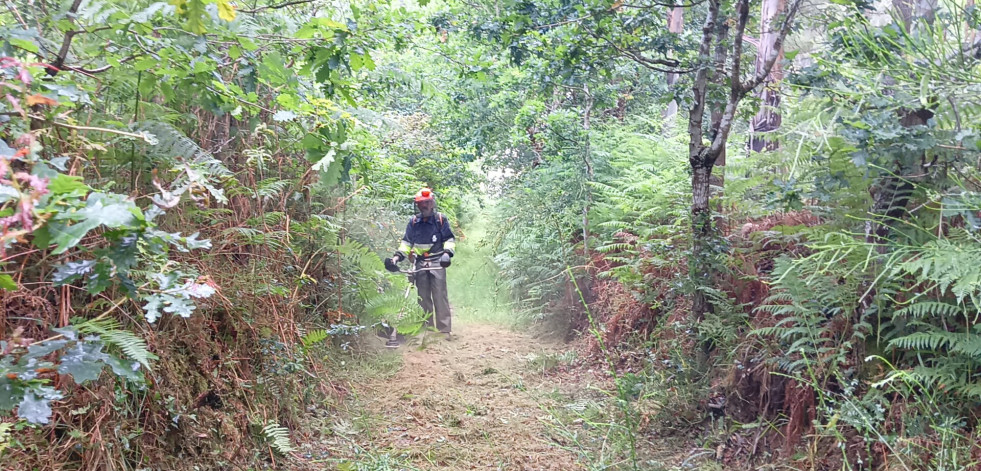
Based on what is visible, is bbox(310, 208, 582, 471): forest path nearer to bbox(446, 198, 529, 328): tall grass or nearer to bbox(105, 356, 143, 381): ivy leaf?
bbox(446, 198, 529, 328): tall grass

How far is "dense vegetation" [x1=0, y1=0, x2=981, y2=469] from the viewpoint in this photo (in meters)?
2.32

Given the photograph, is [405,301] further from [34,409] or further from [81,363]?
[34,409]

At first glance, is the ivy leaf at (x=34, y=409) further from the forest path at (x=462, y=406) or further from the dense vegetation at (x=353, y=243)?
the forest path at (x=462, y=406)

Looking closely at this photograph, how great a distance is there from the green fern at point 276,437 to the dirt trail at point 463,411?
697mm

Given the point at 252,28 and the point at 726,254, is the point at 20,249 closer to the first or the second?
the point at 252,28

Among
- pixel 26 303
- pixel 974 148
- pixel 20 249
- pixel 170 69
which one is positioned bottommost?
pixel 26 303

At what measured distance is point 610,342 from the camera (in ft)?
21.2

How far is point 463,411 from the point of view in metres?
5.17

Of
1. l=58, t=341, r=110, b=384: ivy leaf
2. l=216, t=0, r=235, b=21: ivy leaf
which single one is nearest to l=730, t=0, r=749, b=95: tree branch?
l=216, t=0, r=235, b=21: ivy leaf

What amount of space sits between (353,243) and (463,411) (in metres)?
1.78

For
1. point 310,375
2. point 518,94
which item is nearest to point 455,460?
point 310,375

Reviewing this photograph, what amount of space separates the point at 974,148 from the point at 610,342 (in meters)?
3.98

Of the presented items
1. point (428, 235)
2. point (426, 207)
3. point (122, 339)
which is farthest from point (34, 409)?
point (428, 235)

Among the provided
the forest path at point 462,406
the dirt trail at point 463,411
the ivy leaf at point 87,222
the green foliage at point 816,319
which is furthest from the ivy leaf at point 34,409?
the green foliage at point 816,319
